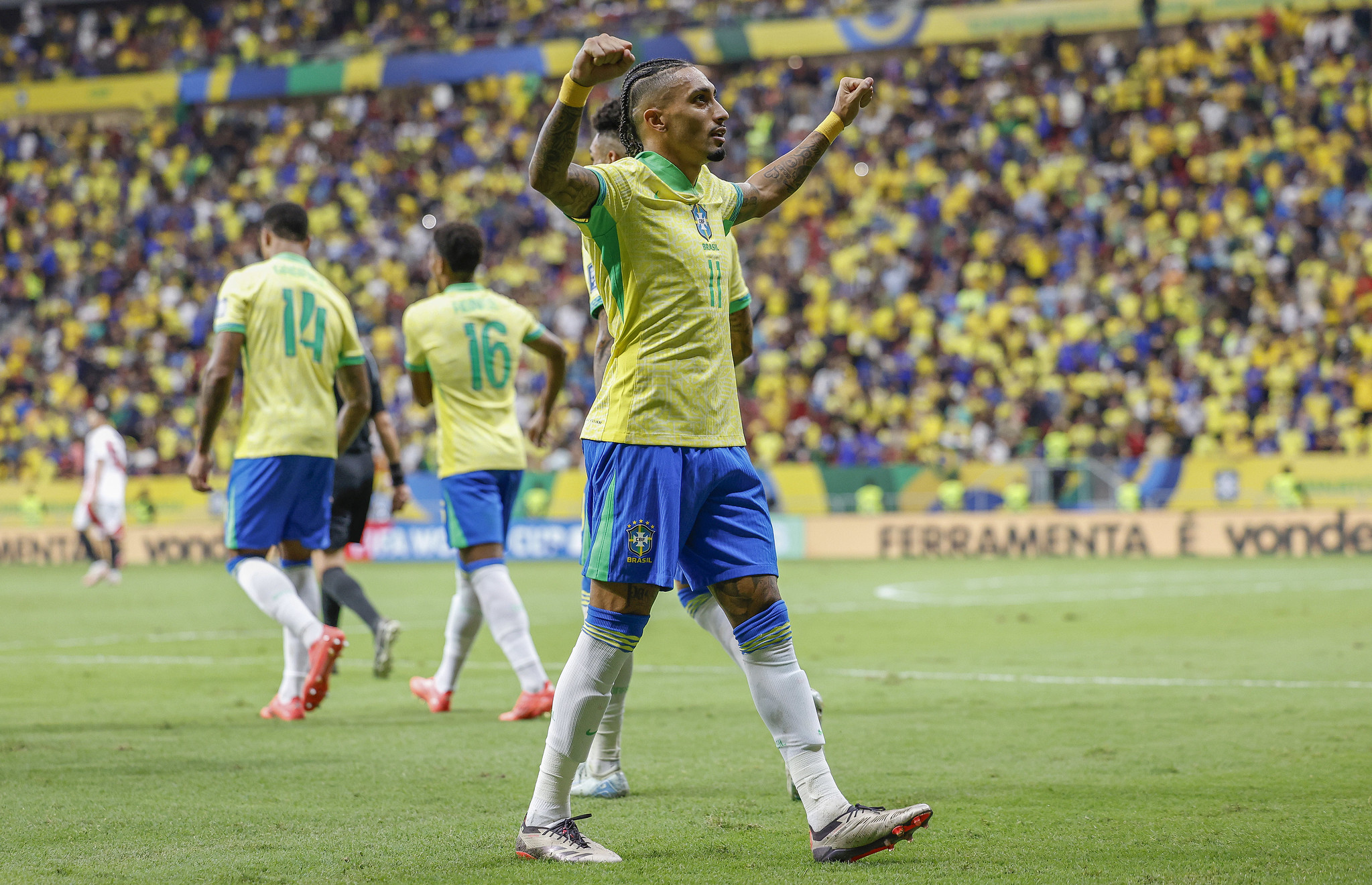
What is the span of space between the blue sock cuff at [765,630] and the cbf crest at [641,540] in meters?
0.37

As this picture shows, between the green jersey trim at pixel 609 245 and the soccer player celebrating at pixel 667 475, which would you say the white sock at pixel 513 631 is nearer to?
the soccer player celebrating at pixel 667 475

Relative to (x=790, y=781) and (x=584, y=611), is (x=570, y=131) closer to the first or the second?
(x=584, y=611)

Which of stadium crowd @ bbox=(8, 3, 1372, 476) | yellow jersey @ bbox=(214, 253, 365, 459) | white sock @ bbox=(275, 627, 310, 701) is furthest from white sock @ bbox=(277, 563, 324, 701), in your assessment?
stadium crowd @ bbox=(8, 3, 1372, 476)

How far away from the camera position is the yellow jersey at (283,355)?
24.1 ft

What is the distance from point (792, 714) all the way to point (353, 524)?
5.74 metres

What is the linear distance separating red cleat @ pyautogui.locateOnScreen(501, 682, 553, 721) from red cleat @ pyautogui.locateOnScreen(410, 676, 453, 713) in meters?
0.50

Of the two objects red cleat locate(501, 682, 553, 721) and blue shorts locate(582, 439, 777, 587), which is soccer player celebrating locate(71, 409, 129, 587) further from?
blue shorts locate(582, 439, 777, 587)

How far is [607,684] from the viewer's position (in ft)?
14.4

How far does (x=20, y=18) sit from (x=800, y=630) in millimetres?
35433

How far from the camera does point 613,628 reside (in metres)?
4.34

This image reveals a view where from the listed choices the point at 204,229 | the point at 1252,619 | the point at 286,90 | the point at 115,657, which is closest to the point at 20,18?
the point at 286,90

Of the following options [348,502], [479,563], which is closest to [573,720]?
[479,563]

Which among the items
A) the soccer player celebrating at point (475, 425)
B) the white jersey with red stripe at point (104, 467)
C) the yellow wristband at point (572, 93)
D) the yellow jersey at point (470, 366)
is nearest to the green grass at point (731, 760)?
the soccer player celebrating at point (475, 425)

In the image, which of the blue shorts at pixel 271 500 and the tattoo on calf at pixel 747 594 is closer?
the tattoo on calf at pixel 747 594
